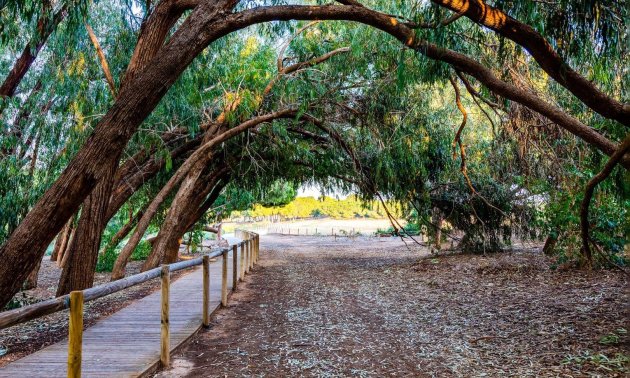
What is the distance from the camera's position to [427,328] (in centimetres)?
631

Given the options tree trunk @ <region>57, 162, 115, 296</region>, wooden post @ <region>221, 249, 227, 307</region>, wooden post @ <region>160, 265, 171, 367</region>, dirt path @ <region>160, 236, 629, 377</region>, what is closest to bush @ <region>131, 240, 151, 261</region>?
dirt path @ <region>160, 236, 629, 377</region>

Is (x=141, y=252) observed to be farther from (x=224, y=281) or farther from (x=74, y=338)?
(x=74, y=338)

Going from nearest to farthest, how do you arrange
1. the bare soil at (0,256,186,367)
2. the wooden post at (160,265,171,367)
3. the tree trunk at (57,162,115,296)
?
the wooden post at (160,265,171,367) → the bare soil at (0,256,186,367) → the tree trunk at (57,162,115,296)

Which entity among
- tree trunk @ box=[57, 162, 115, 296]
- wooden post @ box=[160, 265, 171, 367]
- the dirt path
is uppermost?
tree trunk @ box=[57, 162, 115, 296]

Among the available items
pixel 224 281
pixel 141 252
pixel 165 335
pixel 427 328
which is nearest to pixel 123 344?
pixel 165 335

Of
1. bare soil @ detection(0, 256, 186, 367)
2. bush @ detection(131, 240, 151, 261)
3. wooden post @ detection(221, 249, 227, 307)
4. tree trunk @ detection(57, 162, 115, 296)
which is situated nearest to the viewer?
bare soil @ detection(0, 256, 186, 367)

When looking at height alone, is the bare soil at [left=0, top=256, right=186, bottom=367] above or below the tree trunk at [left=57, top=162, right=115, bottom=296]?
below

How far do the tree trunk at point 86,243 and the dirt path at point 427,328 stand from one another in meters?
2.15

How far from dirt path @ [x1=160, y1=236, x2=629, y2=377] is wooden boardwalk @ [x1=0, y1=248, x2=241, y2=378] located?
0.92 ft

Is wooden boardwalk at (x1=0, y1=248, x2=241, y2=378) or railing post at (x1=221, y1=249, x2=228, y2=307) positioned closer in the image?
wooden boardwalk at (x1=0, y1=248, x2=241, y2=378)

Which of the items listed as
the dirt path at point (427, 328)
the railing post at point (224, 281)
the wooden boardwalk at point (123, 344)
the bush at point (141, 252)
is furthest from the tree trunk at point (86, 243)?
the bush at point (141, 252)

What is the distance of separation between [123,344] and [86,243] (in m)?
2.95

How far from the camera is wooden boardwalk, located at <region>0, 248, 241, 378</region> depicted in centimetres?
417

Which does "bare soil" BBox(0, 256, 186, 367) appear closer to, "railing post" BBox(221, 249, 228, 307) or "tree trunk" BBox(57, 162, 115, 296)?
"tree trunk" BBox(57, 162, 115, 296)
